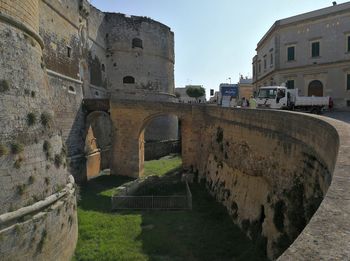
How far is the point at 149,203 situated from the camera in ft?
48.5

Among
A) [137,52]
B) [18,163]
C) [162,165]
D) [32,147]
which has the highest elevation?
[137,52]

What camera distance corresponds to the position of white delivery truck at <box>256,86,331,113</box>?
2039 centimetres

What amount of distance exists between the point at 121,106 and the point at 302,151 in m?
13.9

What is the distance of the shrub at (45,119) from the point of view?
9656mm

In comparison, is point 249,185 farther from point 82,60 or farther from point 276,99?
point 82,60

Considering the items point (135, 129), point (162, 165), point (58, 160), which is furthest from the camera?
point (162, 165)

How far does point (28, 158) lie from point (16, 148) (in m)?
0.49

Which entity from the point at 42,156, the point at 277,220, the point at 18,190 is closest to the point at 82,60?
the point at 42,156

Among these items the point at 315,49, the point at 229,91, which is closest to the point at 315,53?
the point at 315,49

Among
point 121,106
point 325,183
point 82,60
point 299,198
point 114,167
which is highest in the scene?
point 82,60

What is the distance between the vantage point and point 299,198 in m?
7.63

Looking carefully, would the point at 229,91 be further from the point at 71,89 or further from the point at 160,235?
the point at 160,235

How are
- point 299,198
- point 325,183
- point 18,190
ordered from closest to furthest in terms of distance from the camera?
point 325,183 → point 299,198 → point 18,190

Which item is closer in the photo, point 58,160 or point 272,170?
point 272,170
